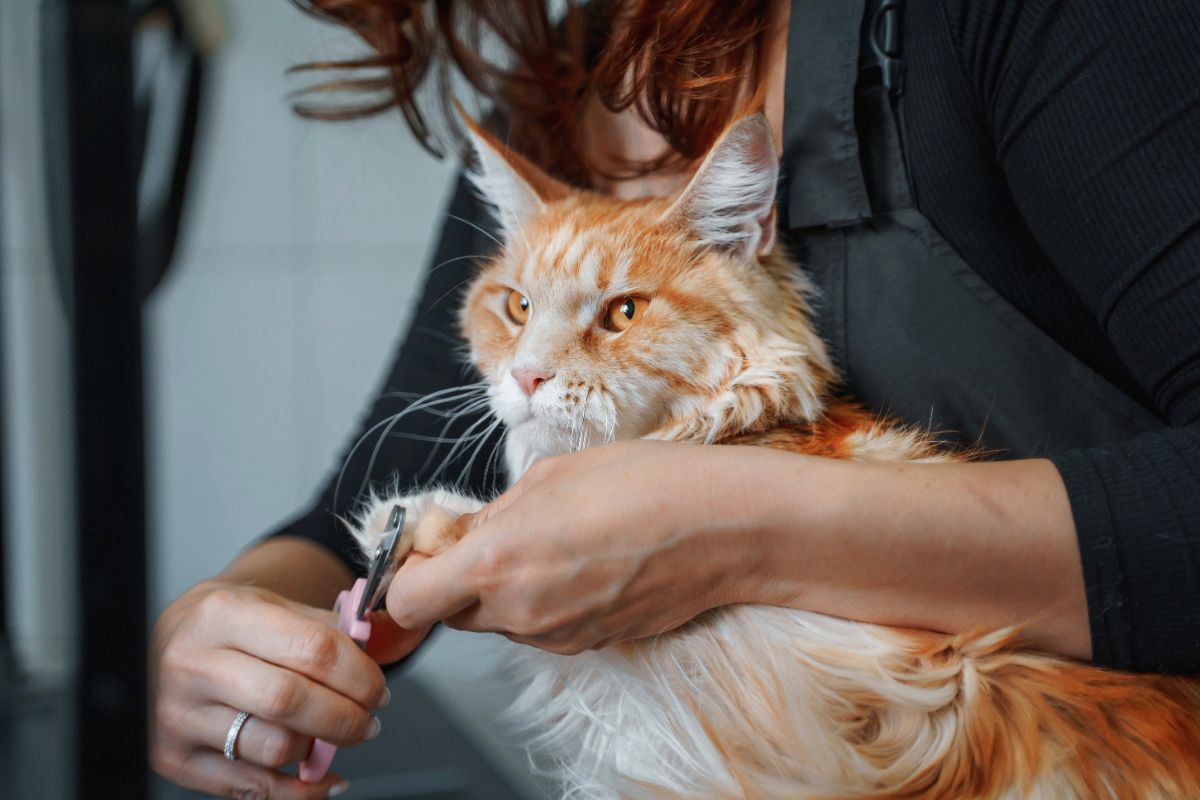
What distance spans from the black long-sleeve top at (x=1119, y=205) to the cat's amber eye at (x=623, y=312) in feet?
1.07

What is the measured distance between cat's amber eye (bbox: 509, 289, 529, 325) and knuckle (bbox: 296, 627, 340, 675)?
1.32 feet

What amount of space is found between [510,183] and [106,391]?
29.9 inches

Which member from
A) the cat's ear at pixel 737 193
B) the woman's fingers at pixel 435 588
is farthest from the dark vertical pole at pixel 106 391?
the cat's ear at pixel 737 193

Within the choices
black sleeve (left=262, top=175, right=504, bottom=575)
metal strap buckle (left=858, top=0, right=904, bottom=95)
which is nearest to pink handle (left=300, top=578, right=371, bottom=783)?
black sleeve (left=262, top=175, right=504, bottom=575)

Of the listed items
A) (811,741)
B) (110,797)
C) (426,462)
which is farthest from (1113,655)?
(426,462)

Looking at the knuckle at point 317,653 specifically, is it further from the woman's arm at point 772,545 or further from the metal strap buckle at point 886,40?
the metal strap buckle at point 886,40

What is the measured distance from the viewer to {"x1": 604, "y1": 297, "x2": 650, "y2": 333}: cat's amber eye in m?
0.92

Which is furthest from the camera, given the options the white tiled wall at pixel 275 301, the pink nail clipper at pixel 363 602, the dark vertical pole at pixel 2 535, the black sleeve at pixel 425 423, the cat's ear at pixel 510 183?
the white tiled wall at pixel 275 301

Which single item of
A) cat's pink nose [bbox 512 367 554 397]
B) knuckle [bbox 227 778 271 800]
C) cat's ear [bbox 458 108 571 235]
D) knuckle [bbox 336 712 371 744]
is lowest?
knuckle [bbox 227 778 271 800]

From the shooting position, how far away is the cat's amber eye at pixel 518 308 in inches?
40.1

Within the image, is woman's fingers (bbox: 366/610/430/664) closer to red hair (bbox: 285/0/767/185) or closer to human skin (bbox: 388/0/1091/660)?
human skin (bbox: 388/0/1091/660)

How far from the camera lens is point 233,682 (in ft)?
2.60

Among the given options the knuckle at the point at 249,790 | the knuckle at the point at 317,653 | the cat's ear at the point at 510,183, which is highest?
the cat's ear at the point at 510,183

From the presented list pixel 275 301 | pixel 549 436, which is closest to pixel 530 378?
pixel 549 436
